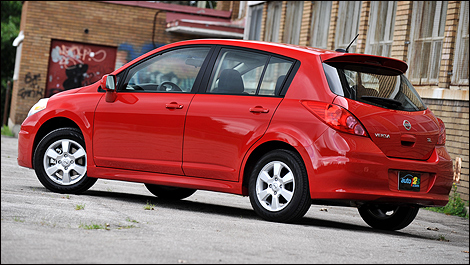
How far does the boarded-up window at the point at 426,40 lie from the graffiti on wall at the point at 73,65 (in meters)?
15.1

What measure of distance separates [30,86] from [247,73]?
20928mm

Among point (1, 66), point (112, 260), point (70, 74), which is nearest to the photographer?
point (112, 260)

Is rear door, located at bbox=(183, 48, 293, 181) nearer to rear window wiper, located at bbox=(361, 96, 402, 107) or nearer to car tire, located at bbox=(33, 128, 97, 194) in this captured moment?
rear window wiper, located at bbox=(361, 96, 402, 107)

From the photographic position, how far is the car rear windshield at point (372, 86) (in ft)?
22.1

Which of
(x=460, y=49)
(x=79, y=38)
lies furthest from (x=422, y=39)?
(x=79, y=38)

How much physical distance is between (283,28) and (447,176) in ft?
46.9

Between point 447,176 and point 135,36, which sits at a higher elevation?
point 135,36

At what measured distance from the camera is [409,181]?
6.69 m

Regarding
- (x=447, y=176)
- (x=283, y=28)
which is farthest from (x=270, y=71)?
(x=283, y=28)

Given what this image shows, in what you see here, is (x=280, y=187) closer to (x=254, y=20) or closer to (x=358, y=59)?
(x=358, y=59)

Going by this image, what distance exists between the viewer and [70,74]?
27.1 metres

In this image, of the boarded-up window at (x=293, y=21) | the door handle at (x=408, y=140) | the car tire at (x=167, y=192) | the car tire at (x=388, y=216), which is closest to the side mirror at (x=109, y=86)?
the car tire at (x=167, y=192)

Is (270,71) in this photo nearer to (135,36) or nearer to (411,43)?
(411,43)

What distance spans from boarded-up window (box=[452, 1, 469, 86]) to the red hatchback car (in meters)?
5.78
